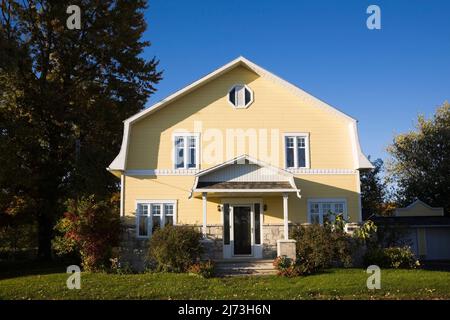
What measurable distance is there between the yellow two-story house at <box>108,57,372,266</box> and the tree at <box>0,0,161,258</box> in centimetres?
518

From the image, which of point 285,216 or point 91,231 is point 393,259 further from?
point 91,231

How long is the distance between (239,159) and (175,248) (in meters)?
4.27

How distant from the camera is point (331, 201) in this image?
736 inches

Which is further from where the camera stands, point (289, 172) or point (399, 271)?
point (289, 172)

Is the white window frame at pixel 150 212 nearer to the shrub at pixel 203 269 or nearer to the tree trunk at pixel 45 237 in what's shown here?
the shrub at pixel 203 269

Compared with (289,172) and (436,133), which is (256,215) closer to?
(289,172)

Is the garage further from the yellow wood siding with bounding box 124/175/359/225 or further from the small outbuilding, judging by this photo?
the yellow wood siding with bounding box 124/175/359/225

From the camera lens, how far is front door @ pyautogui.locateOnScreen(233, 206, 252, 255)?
60.3 feet

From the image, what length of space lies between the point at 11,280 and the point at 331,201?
488 inches

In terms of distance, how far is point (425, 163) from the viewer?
103 feet

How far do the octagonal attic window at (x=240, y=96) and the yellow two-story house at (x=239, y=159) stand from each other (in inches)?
1.7

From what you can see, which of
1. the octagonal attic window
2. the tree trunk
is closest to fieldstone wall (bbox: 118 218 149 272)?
the octagonal attic window

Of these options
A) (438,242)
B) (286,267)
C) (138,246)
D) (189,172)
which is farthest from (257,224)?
(438,242)
